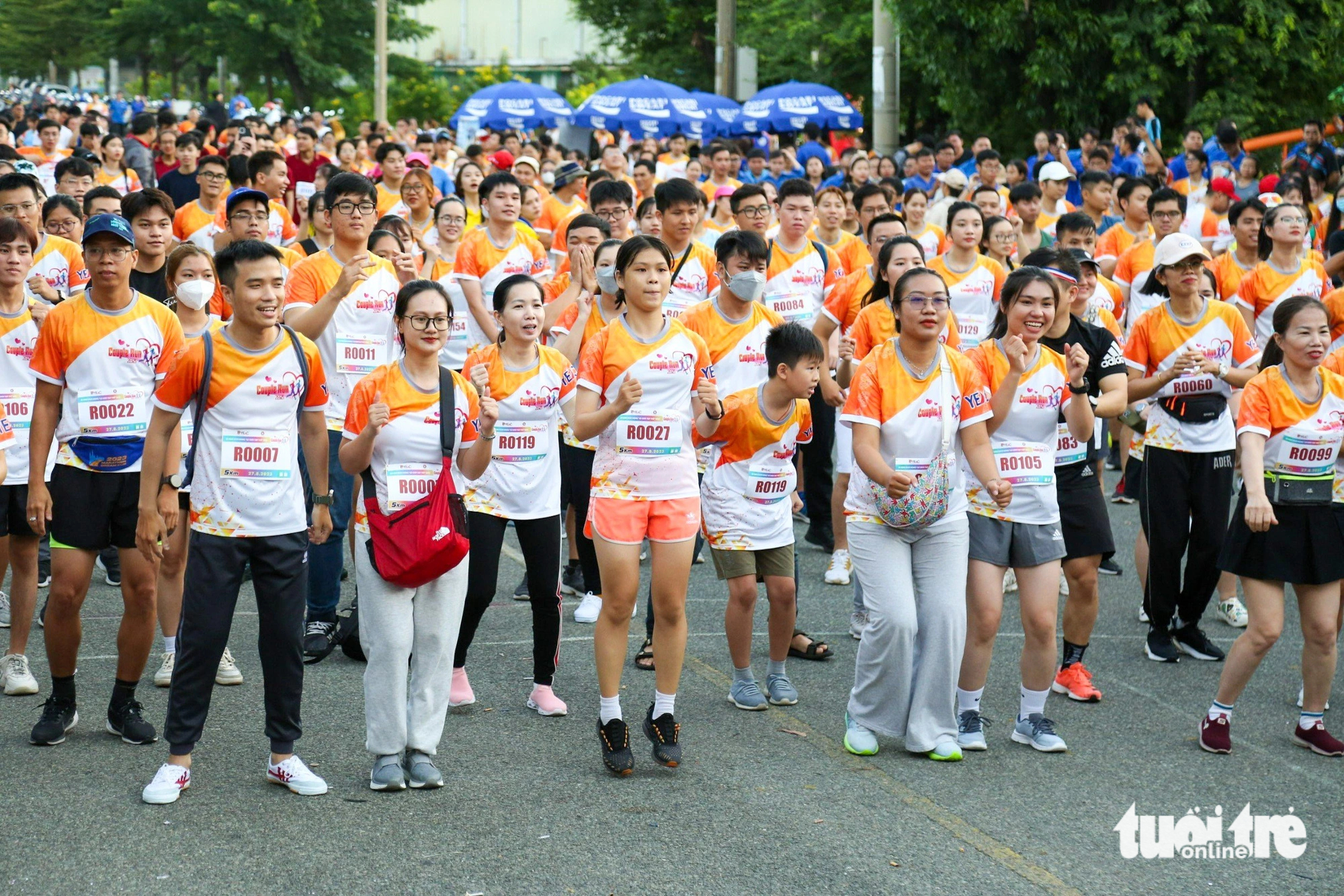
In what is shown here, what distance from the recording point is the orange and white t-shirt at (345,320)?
7781 mm

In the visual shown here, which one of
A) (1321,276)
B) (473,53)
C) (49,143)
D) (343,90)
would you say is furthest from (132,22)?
(1321,276)

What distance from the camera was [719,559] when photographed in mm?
6789

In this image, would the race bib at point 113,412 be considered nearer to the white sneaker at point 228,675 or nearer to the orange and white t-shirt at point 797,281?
the white sneaker at point 228,675

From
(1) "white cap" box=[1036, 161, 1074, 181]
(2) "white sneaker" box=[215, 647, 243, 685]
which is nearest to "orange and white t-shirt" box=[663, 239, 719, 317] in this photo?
(2) "white sneaker" box=[215, 647, 243, 685]

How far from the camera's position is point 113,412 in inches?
248

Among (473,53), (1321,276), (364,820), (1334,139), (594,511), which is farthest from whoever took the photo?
(473,53)

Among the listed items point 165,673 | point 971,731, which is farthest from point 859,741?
point 165,673

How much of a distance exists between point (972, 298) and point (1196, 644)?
2.41 meters

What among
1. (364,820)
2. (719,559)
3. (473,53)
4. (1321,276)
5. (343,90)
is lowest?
(364,820)

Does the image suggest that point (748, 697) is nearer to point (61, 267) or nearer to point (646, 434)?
point (646, 434)

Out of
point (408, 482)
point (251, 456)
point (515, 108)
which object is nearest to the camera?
point (251, 456)

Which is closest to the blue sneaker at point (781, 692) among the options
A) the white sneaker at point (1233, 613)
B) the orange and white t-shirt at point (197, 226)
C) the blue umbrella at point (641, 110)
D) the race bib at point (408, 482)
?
the race bib at point (408, 482)

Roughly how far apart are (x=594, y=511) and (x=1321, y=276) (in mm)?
5926

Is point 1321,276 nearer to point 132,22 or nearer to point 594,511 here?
point 594,511
